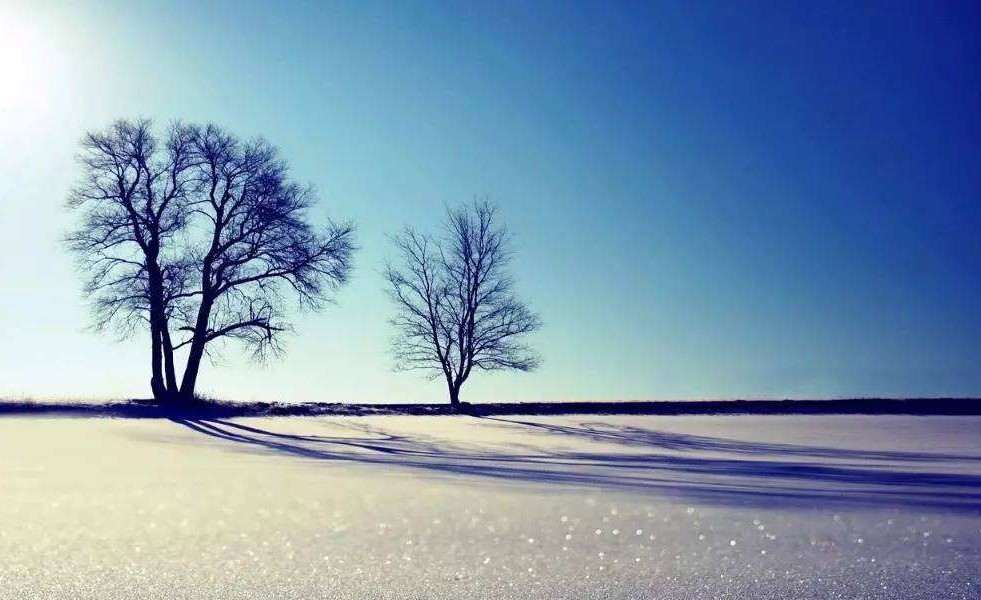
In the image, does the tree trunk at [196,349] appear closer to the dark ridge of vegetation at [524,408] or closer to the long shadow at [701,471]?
the dark ridge of vegetation at [524,408]

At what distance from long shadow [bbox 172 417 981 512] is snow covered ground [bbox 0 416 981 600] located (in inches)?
1.3

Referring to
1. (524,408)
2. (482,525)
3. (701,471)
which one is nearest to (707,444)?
(701,471)

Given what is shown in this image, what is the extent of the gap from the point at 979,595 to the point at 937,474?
491 cm

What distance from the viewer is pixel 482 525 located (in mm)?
3895

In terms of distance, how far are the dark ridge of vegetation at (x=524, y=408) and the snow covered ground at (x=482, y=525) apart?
8219 millimetres

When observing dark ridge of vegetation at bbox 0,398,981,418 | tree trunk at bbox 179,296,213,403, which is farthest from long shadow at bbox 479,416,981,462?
tree trunk at bbox 179,296,213,403

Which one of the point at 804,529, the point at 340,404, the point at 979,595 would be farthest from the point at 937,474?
the point at 340,404

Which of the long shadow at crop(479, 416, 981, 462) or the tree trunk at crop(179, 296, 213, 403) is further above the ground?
the tree trunk at crop(179, 296, 213, 403)

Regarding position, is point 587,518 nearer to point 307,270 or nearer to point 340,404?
point 340,404

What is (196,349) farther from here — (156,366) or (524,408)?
(524,408)

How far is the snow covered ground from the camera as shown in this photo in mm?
2740

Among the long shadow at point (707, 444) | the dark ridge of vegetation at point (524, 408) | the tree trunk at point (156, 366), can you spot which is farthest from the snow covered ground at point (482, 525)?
the tree trunk at point (156, 366)

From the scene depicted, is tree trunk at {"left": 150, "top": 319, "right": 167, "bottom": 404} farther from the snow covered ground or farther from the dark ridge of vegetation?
the snow covered ground

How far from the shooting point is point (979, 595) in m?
2.62
